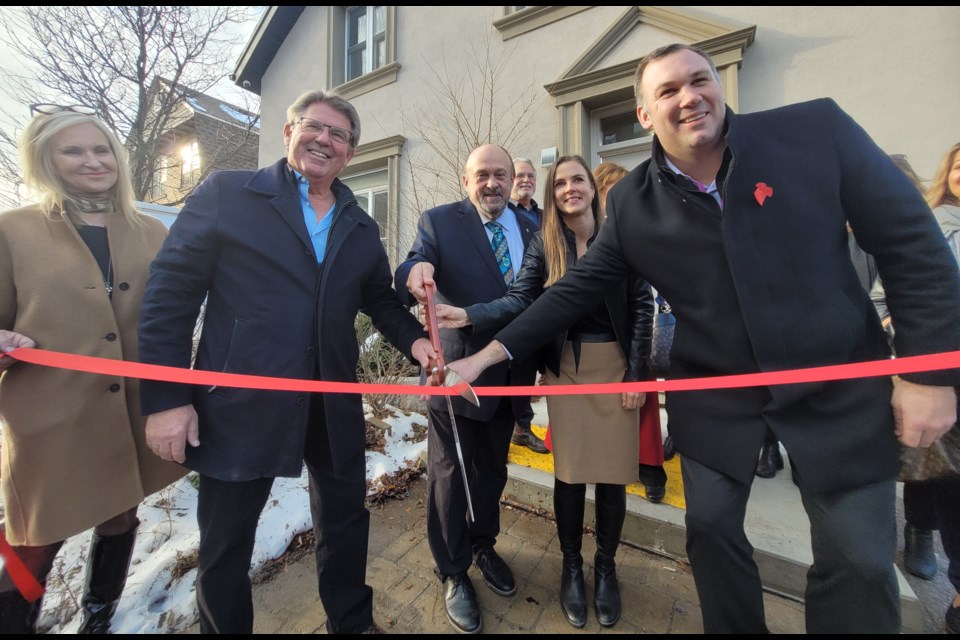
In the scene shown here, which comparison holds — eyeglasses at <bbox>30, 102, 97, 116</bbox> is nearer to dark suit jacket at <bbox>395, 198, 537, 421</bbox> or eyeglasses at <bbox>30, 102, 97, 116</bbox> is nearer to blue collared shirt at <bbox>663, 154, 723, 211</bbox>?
dark suit jacket at <bbox>395, 198, 537, 421</bbox>

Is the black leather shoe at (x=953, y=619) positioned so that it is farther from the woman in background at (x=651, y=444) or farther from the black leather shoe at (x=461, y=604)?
the black leather shoe at (x=461, y=604)

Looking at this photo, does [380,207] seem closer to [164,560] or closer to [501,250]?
[501,250]

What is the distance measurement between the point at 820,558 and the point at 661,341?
144cm

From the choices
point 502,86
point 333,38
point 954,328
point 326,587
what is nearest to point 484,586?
point 326,587

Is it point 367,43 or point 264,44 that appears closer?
point 367,43

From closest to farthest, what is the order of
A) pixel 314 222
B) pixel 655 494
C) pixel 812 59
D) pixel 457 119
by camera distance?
pixel 314 222 → pixel 655 494 → pixel 812 59 → pixel 457 119

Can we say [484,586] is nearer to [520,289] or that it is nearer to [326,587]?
[326,587]

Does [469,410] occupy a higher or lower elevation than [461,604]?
higher

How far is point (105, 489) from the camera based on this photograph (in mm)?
1736

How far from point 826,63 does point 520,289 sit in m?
4.82

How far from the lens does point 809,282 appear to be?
1.32 metres

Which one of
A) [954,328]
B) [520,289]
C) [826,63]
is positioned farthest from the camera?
[826,63]

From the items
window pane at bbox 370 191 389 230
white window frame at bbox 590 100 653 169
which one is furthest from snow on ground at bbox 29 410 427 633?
window pane at bbox 370 191 389 230

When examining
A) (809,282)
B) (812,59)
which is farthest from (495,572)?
(812,59)
